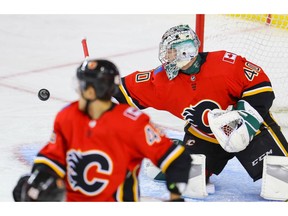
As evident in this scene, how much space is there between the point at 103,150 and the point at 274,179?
1.25 meters

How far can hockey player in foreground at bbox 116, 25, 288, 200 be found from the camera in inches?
132

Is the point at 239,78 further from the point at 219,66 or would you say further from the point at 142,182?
the point at 142,182

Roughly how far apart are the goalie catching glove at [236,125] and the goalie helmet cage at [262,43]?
1202 millimetres

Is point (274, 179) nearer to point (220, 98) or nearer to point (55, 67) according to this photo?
point (220, 98)

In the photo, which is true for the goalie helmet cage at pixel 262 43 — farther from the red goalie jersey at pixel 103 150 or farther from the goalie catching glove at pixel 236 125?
the red goalie jersey at pixel 103 150

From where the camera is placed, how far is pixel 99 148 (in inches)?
92.1

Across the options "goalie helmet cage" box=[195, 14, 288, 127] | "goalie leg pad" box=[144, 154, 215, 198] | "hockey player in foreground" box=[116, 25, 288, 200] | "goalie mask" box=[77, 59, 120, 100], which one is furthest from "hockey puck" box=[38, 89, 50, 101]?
"goalie mask" box=[77, 59, 120, 100]

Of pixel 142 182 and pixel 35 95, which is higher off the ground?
pixel 35 95

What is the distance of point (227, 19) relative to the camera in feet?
18.6

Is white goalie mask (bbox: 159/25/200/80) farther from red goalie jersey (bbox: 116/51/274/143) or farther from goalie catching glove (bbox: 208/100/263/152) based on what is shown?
goalie catching glove (bbox: 208/100/263/152)

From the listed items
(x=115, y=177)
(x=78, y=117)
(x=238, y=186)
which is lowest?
(x=238, y=186)
